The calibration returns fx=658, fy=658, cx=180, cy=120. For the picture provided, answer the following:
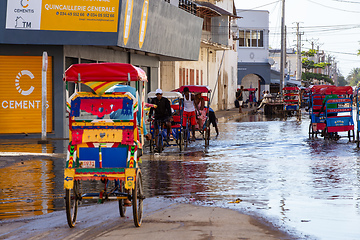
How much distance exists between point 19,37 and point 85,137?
49.9 feet

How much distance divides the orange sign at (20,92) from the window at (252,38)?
186 ft

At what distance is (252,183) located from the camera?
1198 cm

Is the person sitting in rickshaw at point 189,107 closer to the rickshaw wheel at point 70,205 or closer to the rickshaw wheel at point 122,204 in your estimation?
the rickshaw wheel at point 122,204

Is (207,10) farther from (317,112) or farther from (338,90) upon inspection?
(338,90)

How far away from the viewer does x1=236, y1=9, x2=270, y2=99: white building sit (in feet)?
255

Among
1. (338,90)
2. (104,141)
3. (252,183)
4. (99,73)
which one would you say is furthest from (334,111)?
(104,141)

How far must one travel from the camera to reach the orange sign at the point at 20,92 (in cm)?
2327

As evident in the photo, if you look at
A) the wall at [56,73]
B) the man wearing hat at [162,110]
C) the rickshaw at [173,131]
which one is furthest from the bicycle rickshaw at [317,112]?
the wall at [56,73]

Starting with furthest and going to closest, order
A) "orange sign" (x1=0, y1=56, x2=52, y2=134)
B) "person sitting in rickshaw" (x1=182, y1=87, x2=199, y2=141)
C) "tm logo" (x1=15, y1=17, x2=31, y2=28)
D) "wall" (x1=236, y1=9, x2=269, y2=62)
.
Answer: "wall" (x1=236, y1=9, x2=269, y2=62) → "orange sign" (x1=0, y1=56, x2=52, y2=134) → "tm logo" (x1=15, y1=17, x2=31, y2=28) → "person sitting in rickshaw" (x1=182, y1=87, x2=199, y2=141)

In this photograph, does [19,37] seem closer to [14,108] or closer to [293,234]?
[14,108]

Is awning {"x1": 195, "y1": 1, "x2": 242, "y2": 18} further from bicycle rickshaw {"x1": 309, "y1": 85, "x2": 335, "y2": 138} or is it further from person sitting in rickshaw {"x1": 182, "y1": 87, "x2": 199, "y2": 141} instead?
person sitting in rickshaw {"x1": 182, "y1": 87, "x2": 199, "y2": 141}

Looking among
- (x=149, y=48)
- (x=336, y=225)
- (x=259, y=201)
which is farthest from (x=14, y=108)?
(x=336, y=225)

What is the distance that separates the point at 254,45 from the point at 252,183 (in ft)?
221

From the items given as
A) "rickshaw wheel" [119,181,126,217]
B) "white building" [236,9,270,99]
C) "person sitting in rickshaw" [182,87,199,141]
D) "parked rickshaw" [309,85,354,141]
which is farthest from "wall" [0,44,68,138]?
"white building" [236,9,270,99]
